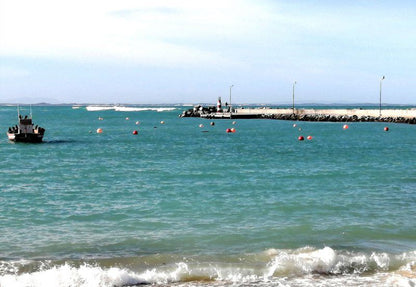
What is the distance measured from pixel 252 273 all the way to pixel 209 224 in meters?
5.75

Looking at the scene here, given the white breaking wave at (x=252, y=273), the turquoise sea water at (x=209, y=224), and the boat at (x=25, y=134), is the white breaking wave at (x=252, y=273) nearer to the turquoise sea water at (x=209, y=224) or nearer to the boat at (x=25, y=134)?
→ the turquoise sea water at (x=209, y=224)

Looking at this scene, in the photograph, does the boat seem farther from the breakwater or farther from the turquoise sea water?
the breakwater

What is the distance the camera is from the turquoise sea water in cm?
1391

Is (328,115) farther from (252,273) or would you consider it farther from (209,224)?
(252,273)

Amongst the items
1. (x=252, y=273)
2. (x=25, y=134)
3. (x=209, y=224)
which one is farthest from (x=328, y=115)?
(x=252, y=273)

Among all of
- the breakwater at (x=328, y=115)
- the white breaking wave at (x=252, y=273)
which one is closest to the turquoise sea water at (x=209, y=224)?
the white breaking wave at (x=252, y=273)

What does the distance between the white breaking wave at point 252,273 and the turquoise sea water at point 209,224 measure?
3 centimetres

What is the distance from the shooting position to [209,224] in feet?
64.3

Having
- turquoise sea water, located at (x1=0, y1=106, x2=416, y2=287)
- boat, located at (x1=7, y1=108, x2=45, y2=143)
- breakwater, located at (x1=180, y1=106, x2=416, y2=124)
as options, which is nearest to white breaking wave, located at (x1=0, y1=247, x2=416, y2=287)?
turquoise sea water, located at (x1=0, y1=106, x2=416, y2=287)

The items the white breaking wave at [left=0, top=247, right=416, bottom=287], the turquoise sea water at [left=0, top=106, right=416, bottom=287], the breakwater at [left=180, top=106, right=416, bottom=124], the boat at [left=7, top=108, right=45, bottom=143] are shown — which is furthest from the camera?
the breakwater at [left=180, top=106, right=416, bottom=124]

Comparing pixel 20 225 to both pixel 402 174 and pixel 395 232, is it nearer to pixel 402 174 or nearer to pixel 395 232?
pixel 395 232

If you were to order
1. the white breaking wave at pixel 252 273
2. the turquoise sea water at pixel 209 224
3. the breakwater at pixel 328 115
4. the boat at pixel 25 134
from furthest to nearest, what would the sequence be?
the breakwater at pixel 328 115
the boat at pixel 25 134
the turquoise sea water at pixel 209 224
the white breaking wave at pixel 252 273

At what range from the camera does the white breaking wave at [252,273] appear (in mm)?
13242

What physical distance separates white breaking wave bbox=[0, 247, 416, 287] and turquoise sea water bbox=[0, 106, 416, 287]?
0.03 meters
